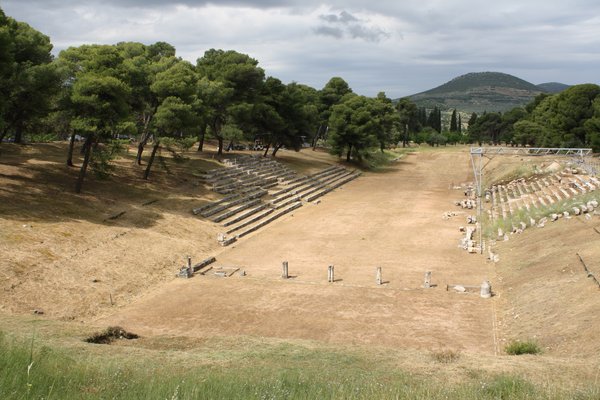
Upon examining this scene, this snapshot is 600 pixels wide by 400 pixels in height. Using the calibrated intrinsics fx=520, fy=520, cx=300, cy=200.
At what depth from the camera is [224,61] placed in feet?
172

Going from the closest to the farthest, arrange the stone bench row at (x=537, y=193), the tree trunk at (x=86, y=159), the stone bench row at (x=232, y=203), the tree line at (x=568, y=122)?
the tree trunk at (x=86, y=159)
the stone bench row at (x=232, y=203)
the stone bench row at (x=537, y=193)
the tree line at (x=568, y=122)

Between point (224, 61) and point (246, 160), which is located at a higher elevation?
point (224, 61)

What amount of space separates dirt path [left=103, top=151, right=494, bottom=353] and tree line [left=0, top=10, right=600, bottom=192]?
33.3ft

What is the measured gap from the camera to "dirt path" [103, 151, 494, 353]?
17.6 metres

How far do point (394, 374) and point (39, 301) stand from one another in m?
13.9

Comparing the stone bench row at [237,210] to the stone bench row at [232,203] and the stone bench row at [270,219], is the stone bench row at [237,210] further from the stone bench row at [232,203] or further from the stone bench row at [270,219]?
the stone bench row at [270,219]

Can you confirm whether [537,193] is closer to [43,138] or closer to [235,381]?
[235,381]

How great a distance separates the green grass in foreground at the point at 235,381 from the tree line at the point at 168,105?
18.9 meters

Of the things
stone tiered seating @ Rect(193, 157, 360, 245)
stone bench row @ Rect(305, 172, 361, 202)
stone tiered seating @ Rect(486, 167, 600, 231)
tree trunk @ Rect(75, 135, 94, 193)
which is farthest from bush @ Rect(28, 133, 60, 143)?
stone tiered seating @ Rect(486, 167, 600, 231)

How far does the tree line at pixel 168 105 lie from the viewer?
91.7 ft

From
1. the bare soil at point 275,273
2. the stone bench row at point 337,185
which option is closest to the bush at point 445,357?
the bare soil at point 275,273

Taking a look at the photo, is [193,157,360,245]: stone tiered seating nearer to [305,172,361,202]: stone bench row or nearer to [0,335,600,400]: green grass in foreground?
[305,172,361,202]: stone bench row

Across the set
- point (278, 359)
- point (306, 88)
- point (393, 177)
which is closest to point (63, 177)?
point (278, 359)

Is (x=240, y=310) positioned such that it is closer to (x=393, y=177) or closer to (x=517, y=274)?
(x=517, y=274)
